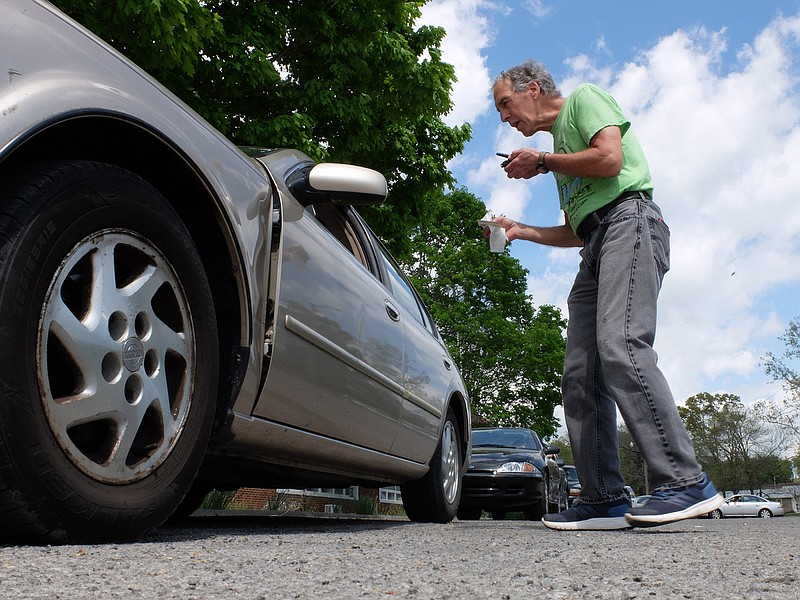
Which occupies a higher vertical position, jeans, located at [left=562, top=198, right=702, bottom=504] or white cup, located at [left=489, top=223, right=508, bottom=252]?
white cup, located at [left=489, top=223, right=508, bottom=252]

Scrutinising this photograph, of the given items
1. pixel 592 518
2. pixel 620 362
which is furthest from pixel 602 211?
pixel 592 518

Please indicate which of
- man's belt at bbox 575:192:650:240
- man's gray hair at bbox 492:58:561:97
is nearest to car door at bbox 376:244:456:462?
man's belt at bbox 575:192:650:240

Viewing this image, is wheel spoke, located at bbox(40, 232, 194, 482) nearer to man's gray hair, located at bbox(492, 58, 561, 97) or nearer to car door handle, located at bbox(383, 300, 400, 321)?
car door handle, located at bbox(383, 300, 400, 321)

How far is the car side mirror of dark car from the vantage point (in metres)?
3.22

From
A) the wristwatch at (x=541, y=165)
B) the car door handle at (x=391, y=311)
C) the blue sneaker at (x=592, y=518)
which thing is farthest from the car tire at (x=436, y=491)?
the wristwatch at (x=541, y=165)

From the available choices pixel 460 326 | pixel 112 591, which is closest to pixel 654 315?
pixel 112 591

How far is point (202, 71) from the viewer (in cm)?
888

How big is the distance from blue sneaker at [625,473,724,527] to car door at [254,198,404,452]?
1.25 m

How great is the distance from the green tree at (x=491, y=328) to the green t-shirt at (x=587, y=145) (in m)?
22.6

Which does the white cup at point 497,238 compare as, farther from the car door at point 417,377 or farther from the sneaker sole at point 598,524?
the sneaker sole at point 598,524

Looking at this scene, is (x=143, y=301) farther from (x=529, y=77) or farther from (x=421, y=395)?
(x=421, y=395)

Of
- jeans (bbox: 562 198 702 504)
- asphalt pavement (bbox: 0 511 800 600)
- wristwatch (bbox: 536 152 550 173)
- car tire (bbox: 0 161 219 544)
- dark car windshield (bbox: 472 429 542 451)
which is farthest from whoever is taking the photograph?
dark car windshield (bbox: 472 429 542 451)

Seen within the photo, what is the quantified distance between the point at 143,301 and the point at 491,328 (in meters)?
25.4

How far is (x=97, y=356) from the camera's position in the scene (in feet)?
6.68
